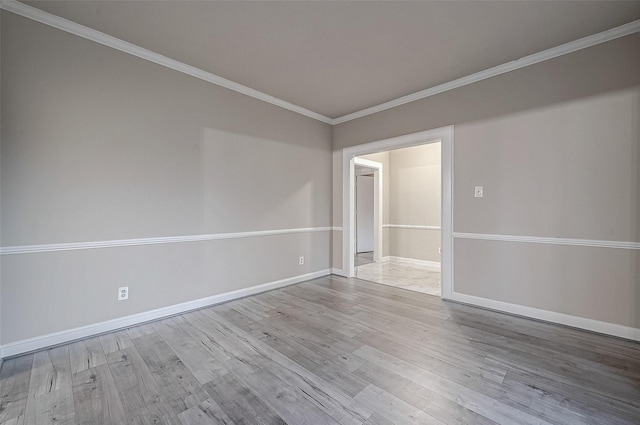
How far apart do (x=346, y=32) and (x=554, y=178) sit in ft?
7.91

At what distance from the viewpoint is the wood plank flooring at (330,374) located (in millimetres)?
1493

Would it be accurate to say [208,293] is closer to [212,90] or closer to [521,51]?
[212,90]

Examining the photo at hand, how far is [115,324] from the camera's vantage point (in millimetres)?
2465

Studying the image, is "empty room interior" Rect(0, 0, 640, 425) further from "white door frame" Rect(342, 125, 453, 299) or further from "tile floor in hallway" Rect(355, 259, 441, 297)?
"tile floor in hallway" Rect(355, 259, 441, 297)

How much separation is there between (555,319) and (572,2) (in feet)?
8.85

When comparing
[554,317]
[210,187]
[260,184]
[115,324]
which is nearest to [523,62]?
[554,317]

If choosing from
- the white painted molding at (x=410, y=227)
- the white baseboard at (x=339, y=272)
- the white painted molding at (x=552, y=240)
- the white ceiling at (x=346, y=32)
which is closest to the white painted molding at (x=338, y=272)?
the white baseboard at (x=339, y=272)

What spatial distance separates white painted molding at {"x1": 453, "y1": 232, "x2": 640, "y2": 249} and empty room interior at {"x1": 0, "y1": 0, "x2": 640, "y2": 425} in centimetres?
2

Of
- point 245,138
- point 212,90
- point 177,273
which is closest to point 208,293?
point 177,273

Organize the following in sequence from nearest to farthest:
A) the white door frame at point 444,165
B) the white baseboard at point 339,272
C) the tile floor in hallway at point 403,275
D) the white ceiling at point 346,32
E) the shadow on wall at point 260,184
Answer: the white ceiling at point 346,32
the shadow on wall at point 260,184
the white door frame at point 444,165
the tile floor in hallway at point 403,275
the white baseboard at point 339,272

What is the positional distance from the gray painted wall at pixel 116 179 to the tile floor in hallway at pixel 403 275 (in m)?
1.85

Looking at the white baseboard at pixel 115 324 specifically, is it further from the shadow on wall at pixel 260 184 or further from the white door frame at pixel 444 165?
the white door frame at pixel 444 165

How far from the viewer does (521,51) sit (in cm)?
260

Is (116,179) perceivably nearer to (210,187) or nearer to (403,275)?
(210,187)
